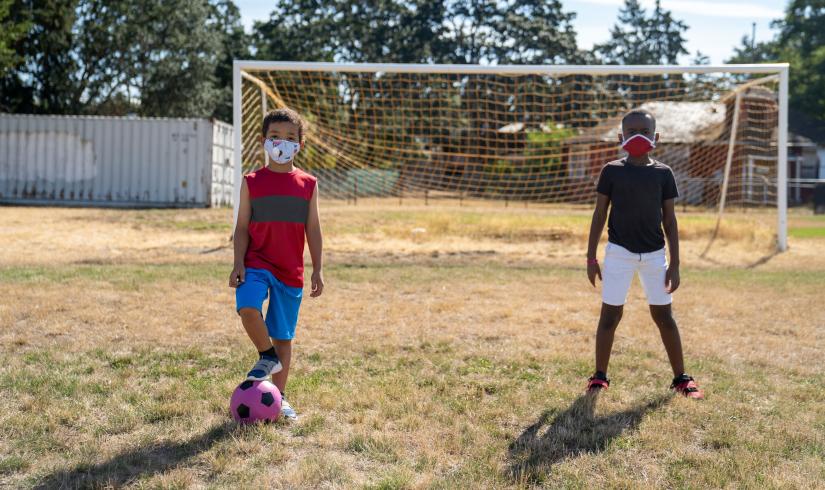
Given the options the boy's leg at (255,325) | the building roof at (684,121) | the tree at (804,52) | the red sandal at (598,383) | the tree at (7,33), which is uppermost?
the tree at (804,52)

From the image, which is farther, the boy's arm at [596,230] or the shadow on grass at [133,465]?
the boy's arm at [596,230]

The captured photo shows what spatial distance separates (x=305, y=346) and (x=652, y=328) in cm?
298

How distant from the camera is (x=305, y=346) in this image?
5512 mm

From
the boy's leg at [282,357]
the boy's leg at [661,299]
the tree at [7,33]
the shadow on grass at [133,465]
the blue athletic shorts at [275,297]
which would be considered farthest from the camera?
the tree at [7,33]

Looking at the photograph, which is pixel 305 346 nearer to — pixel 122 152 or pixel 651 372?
pixel 651 372

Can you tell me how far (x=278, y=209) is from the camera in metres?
3.83

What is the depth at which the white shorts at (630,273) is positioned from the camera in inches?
171

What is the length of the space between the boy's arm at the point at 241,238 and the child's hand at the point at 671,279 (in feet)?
8.04

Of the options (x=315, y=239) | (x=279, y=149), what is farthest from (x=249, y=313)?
(x=279, y=149)

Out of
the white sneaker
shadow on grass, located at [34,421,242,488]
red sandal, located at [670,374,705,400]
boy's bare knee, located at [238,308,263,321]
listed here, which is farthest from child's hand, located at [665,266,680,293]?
shadow on grass, located at [34,421,242,488]

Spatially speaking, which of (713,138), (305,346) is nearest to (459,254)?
(305,346)

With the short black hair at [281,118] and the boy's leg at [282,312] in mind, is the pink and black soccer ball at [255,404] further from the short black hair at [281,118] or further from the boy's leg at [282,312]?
the short black hair at [281,118]

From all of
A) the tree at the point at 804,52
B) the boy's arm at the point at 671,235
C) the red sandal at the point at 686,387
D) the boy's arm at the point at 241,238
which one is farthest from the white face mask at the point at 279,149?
the tree at the point at 804,52

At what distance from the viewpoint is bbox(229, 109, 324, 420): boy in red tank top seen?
3.78m
